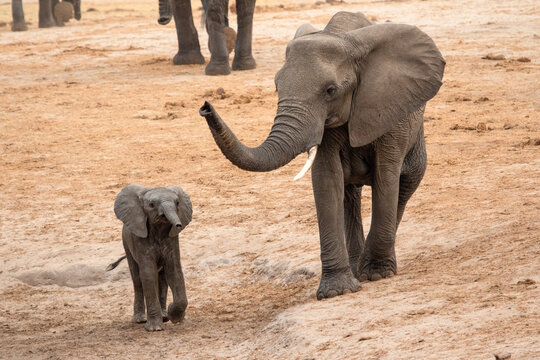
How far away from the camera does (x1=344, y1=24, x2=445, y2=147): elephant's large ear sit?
5.81m

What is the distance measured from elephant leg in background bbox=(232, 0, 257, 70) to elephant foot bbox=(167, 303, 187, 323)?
977 centimetres

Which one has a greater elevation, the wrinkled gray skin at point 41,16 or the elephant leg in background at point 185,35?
the elephant leg in background at point 185,35

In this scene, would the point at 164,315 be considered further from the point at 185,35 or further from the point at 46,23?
the point at 46,23

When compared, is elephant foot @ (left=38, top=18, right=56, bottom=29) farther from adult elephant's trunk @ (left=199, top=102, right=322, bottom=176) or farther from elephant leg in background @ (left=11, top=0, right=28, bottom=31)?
adult elephant's trunk @ (left=199, top=102, right=322, bottom=176)

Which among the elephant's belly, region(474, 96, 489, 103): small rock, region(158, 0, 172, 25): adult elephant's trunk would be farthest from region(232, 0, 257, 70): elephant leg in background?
→ the elephant's belly

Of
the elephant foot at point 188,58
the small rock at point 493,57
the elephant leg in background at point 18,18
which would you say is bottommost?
the elephant leg in background at point 18,18

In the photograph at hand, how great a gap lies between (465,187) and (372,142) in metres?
2.85

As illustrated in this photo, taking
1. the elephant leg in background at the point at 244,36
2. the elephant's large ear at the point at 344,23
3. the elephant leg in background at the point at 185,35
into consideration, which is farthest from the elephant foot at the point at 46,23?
the elephant's large ear at the point at 344,23

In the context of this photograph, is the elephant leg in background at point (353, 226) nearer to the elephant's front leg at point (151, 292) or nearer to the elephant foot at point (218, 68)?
the elephant's front leg at point (151, 292)

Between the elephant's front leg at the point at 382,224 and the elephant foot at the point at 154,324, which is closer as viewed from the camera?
the elephant's front leg at the point at 382,224

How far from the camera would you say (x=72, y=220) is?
30.1 ft

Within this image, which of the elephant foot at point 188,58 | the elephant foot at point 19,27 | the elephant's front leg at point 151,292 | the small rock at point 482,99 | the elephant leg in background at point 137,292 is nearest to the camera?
the elephant's front leg at point 151,292

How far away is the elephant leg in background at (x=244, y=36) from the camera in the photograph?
15.8 metres

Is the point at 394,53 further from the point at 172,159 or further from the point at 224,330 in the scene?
the point at 172,159
